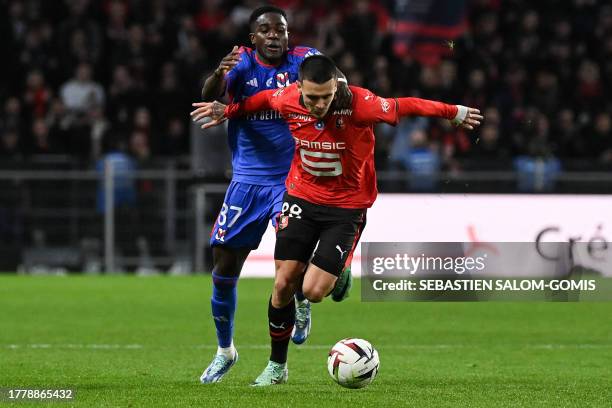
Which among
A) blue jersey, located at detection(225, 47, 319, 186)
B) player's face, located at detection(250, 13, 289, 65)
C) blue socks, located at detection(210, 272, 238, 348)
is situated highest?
player's face, located at detection(250, 13, 289, 65)

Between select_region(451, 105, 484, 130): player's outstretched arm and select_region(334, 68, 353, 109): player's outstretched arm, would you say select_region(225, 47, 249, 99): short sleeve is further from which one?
select_region(451, 105, 484, 130): player's outstretched arm

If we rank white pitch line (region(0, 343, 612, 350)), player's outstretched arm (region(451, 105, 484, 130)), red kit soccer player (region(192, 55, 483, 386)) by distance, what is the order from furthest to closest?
1. white pitch line (region(0, 343, 612, 350))
2. player's outstretched arm (region(451, 105, 484, 130))
3. red kit soccer player (region(192, 55, 483, 386))

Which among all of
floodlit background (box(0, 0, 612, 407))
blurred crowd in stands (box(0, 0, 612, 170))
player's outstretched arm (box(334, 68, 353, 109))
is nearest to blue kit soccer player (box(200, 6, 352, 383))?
player's outstretched arm (box(334, 68, 353, 109))

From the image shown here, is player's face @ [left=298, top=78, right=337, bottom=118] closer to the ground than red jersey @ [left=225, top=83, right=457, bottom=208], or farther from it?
farther from it

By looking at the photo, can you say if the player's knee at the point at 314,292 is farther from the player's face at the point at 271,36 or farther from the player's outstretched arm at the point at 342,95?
the player's face at the point at 271,36

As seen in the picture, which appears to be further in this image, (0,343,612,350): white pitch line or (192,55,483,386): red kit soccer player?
(0,343,612,350): white pitch line

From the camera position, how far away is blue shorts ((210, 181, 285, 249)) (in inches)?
345

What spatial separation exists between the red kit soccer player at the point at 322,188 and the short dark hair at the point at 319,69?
87 millimetres

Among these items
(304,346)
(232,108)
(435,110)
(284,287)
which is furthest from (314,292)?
(304,346)

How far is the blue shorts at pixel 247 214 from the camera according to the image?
876 cm

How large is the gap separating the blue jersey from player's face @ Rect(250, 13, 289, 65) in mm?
105

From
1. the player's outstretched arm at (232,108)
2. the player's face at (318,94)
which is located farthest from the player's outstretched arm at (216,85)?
the player's face at (318,94)

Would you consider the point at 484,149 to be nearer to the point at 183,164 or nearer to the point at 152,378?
the point at 183,164

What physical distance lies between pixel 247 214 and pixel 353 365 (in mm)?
1600
